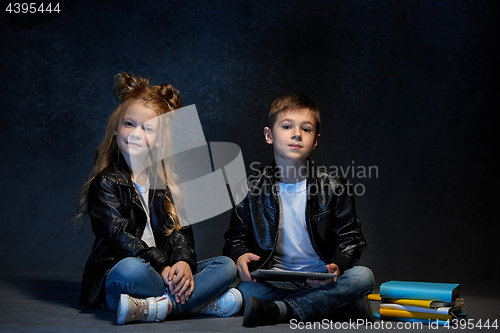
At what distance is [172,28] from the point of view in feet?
10.6

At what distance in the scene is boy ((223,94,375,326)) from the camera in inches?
73.9

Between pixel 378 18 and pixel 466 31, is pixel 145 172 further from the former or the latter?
pixel 466 31

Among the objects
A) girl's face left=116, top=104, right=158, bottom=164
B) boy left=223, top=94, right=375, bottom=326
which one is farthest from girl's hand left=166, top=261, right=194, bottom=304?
girl's face left=116, top=104, right=158, bottom=164

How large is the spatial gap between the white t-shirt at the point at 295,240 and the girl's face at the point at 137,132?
57cm

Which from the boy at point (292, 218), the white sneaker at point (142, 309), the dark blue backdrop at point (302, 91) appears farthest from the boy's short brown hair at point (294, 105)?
the dark blue backdrop at point (302, 91)

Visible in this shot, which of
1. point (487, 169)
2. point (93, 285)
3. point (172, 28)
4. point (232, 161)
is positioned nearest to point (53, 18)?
point (172, 28)

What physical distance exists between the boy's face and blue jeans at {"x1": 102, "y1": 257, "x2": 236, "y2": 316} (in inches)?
19.5

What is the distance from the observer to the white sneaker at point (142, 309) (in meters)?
1.56

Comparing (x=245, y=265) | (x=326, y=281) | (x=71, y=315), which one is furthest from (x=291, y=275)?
(x=71, y=315)

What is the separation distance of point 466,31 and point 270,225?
2.10m

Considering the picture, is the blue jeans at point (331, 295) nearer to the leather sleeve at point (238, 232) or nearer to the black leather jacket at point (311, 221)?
the black leather jacket at point (311, 221)

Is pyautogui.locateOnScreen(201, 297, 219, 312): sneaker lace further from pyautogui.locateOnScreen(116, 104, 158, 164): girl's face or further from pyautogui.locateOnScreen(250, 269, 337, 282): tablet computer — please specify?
pyautogui.locateOnScreen(116, 104, 158, 164): girl's face

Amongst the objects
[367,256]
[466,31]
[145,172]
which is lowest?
[367,256]

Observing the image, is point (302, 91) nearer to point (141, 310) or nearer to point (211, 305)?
point (211, 305)
